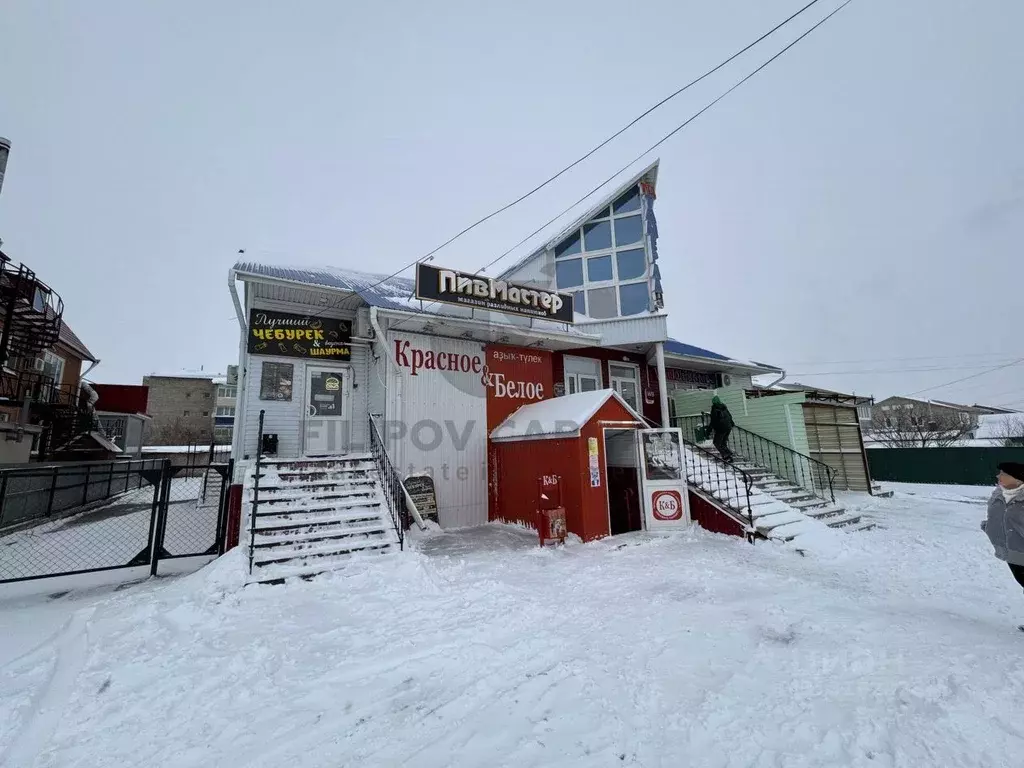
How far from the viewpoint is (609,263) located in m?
A: 14.0

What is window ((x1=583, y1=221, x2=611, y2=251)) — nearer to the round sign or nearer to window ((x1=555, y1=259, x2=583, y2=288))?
window ((x1=555, y1=259, x2=583, y2=288))

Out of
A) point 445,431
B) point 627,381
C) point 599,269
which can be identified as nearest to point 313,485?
point 445,431

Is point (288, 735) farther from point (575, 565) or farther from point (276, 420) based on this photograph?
point (276, 420)

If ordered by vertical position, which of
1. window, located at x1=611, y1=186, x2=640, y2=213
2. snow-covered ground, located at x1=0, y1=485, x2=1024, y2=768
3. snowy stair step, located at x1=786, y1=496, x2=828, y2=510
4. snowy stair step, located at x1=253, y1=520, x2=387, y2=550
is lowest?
snow-covered ground, located at x1=0, y1=485, x2=1024, y2=768

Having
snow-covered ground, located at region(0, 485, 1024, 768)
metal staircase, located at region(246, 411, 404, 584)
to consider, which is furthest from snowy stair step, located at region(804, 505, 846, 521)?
metal staircase, located at region(246, 411, 404, 584)

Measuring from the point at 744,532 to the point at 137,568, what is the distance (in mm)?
10683

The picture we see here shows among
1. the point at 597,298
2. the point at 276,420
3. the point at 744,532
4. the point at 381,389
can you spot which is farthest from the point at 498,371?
the point at 744,532

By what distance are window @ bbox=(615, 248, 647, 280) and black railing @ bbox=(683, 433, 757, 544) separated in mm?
5307

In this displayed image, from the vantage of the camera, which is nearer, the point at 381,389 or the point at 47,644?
the point at 47,644

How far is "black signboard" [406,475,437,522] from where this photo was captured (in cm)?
1010

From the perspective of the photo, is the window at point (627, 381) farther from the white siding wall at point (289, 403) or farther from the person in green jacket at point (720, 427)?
the white siding wall at point (289, 403)

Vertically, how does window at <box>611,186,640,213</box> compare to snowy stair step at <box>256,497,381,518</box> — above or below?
above

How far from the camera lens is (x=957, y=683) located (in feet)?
11.2

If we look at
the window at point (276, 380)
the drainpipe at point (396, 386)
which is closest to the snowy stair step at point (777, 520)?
the drainpipe at point (396, 386)
